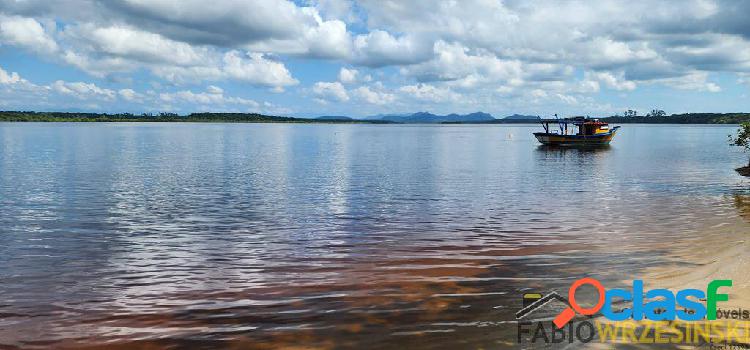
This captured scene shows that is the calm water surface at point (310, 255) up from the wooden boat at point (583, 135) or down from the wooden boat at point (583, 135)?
down

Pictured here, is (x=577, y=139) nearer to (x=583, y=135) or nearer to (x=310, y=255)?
(x=583, y=135)

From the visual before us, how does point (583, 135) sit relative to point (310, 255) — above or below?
above

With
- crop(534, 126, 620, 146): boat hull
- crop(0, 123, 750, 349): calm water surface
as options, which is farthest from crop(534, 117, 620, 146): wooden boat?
crop(0, 123, 750, 349): calm water surface

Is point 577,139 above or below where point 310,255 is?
above

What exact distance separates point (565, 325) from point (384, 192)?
85.7ft

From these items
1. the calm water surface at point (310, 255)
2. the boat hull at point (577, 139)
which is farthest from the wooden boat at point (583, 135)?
the calm water surface at point (310, 255)

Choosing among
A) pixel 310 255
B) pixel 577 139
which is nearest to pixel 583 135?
pixel 577 139

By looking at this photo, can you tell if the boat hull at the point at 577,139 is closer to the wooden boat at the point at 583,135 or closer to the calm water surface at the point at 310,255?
the wooden boat at the point at 583,135

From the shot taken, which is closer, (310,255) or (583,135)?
(310,255)

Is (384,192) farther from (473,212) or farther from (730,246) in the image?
(730,246)

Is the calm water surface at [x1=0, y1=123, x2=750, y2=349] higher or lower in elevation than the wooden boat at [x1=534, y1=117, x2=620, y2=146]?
lower

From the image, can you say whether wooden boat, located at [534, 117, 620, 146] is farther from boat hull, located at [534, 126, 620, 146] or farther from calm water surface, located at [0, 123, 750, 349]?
calm water surface, located at [0, 123, 750, 349]

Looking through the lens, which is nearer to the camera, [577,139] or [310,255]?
[310,255]

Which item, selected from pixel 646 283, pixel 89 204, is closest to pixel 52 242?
pixel 89 204
